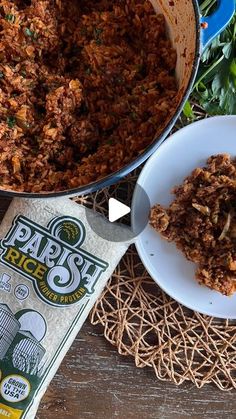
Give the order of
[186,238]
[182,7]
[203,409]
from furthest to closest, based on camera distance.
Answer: [203,409] < [186,238] < [182,7]

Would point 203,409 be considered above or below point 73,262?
below

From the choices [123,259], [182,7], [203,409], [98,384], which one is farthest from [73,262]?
[182,7]

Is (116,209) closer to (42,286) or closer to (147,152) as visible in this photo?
(42,286)

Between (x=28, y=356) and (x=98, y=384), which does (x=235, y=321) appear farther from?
(x=28, y=356)

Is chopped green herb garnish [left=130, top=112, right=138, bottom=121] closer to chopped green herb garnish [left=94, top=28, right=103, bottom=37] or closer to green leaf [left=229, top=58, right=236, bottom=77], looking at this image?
chopped green herb garnish [left=94, top=28, right=103, bottom=37]

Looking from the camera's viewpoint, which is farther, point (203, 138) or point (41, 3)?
point (203, 138)

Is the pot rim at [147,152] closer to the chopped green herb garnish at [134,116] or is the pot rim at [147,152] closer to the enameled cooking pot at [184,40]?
the enameled cooking pot at [184,40]
